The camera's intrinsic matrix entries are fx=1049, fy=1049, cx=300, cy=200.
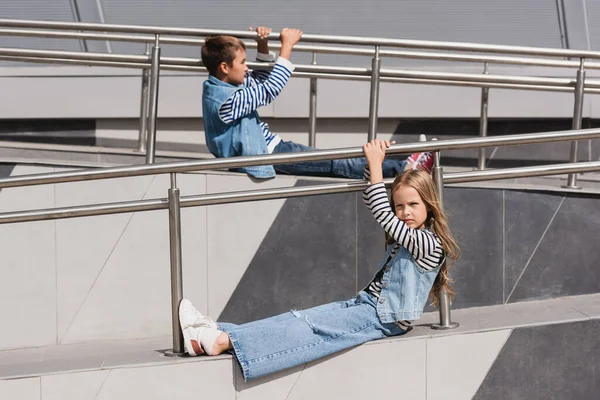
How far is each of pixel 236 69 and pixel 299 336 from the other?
1945 millimetres

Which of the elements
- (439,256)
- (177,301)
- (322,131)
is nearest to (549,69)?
(322,131)

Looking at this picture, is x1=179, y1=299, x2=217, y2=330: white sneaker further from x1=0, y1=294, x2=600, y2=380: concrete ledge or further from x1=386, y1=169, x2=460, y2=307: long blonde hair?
x1=386, y1=169, x2=460, y2=307: long blonde hair

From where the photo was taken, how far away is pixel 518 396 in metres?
4.37

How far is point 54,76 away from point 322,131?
6.49ft

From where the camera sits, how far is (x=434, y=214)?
429 centimetres

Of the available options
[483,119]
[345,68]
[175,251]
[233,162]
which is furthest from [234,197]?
[483,119]

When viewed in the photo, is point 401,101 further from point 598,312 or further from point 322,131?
point 598,312

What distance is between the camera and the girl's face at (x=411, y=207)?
4.25m

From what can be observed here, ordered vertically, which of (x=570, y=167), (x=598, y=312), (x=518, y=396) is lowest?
(x=518, y=396)

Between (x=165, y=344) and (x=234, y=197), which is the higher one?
(x=234, y=197)

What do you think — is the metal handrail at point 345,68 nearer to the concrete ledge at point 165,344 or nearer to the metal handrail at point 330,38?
the metal handrail at point 330,38

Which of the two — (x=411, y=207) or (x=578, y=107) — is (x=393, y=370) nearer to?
(x=411, y=207)

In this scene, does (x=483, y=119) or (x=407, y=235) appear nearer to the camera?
(x=407, y=235)

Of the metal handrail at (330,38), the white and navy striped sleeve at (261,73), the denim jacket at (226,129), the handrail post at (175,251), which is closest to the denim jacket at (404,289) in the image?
the handrail post at (175,251)
